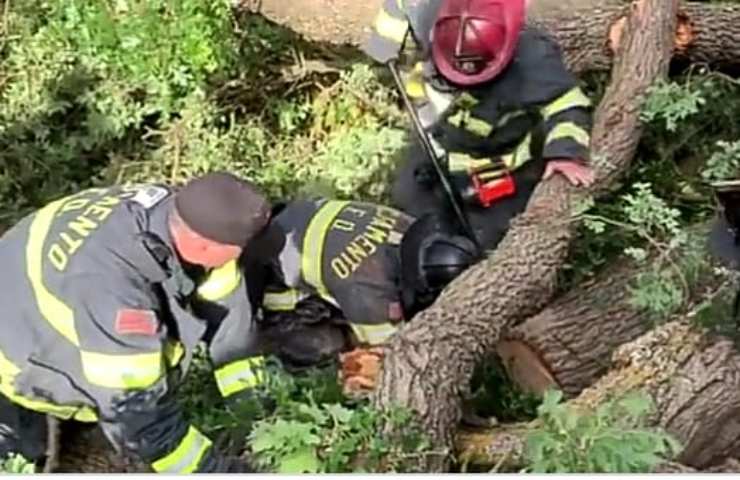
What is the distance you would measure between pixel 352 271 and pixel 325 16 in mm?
2016

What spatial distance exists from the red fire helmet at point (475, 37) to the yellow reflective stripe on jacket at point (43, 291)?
139 centimetres

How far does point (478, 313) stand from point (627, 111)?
1.00m

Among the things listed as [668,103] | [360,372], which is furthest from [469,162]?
[360,372]

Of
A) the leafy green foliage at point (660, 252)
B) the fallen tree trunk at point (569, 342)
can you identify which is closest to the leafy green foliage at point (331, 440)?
the fallen tree trunk at point (569, 342)

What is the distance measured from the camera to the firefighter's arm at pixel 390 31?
4.86 m

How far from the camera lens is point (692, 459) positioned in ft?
12.9

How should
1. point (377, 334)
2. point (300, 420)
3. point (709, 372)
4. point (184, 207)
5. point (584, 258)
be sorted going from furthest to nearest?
point (584, 258) → point (377, 334) → point (709, 372) → point (184, 207) → point (300, 420)

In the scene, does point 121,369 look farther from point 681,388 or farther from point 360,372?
point 681,388

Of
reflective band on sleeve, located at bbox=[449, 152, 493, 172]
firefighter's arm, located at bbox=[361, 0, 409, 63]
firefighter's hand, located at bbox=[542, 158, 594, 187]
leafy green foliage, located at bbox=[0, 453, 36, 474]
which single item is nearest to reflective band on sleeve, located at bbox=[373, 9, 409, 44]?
firefighter's arm, located at bbox=[361, 0, 409, 63]

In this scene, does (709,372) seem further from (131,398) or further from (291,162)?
(291,162)

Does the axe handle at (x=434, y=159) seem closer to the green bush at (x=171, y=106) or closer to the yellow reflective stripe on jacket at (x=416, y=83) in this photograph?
the yellow reflective stripe on jacket at (x=416, y=83)

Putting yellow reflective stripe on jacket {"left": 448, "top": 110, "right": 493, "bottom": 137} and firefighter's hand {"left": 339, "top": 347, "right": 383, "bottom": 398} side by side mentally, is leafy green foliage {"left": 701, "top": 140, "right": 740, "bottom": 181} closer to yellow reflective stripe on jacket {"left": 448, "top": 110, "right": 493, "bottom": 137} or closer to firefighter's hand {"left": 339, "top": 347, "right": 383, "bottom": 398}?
yellow reflective stripe on jacket {"left": 448, "top": 110, "right": 493, "bottom": 137}

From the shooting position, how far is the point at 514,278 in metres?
4.09

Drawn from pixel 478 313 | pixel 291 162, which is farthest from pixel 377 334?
pixel 291 162
